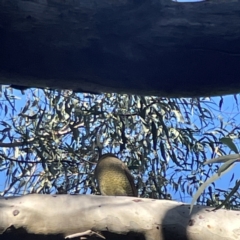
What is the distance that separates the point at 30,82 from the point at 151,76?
0.24 metres

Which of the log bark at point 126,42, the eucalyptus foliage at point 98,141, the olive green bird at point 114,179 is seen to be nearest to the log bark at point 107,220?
the log bark at point 126,42

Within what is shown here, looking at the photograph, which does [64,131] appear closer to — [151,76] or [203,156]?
[203,156]

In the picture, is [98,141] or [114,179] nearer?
[114,179]

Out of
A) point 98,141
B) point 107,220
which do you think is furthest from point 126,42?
point 98,141

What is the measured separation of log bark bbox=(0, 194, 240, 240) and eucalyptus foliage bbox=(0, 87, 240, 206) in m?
1.51

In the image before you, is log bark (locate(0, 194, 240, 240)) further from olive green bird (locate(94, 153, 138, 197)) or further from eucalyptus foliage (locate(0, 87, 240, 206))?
eucalyptus foliage (locate(0, 87, 240, 206))

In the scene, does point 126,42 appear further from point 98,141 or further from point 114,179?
point 98,141

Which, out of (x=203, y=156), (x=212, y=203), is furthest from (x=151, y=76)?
(x=203, y=156)

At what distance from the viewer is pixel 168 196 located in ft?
8.81

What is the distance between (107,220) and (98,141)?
166 cm

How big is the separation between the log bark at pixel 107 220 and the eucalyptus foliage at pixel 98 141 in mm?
1508

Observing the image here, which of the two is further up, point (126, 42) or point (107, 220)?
point (126, 42)

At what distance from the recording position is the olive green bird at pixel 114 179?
211 cm

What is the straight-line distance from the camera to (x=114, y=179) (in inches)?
84.7
